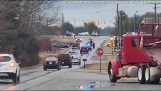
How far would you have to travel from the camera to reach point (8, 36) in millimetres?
69750

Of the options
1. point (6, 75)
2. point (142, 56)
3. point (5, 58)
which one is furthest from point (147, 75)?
point (5, 58)

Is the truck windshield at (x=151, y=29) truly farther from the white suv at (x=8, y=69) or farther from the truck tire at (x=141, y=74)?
the white suv at (x=8, y=69)

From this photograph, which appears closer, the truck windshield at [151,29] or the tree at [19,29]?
the truck windshield at [151,29]

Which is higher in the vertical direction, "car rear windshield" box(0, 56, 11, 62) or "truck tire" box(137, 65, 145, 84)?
"car rear windshield" box(0, 56, 11, 62)

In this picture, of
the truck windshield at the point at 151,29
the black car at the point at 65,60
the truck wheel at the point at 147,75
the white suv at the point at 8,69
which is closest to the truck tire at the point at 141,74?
the truck wheel at the point at 147,75

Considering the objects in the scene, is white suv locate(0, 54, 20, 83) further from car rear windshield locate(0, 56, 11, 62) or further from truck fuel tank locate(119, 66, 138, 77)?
truck fuel tank locate(119, 66, 138, 77)

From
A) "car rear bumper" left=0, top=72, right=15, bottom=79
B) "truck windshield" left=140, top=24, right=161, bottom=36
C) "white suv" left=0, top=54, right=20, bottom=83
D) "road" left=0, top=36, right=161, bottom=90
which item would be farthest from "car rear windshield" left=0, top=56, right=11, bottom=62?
"truck windshield" left=140, top=24, right=161, bottom=36

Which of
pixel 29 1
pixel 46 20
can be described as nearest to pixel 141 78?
pixel 29 1

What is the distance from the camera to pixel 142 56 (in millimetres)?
33562

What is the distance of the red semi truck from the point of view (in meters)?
32.2

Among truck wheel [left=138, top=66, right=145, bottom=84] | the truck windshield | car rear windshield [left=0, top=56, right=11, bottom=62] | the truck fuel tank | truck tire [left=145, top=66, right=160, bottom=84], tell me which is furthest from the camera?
car rear windshield [left=0, top=56, right=11, bottom=62]

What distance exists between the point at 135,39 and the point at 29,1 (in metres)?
54.9

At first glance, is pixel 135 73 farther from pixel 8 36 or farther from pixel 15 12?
pixel 15 12

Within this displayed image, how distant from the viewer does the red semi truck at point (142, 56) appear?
32188mm
